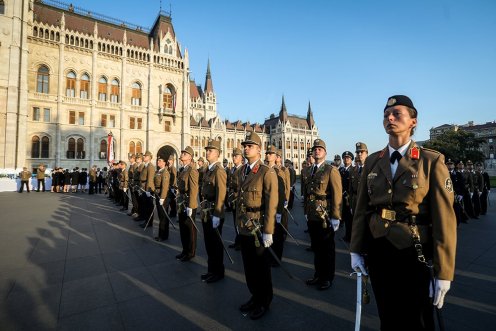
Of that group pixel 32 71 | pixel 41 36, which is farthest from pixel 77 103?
pixel 41 36

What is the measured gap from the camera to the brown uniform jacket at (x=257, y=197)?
11.7ft

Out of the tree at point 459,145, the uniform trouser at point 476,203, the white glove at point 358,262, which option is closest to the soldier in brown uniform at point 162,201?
the white glove at point 358,262

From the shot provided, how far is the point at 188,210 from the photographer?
5.43 meters

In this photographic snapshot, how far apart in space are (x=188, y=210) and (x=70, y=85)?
118 ft

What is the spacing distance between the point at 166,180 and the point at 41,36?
35769 millimetres

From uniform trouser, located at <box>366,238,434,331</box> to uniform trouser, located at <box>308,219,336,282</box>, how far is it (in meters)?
2.21

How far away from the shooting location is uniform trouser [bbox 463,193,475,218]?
10.3 m

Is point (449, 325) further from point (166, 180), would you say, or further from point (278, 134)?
point (278, 134)

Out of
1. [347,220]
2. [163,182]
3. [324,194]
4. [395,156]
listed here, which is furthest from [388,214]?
[163,182]

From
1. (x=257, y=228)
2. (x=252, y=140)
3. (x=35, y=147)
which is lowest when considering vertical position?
(x=257, y=228)

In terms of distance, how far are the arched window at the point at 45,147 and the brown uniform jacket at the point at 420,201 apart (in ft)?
124

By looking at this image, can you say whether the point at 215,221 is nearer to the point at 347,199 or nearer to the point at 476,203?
the point at 347,199

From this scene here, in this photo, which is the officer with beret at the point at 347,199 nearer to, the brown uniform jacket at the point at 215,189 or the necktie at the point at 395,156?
the brown uniform jacket at the point at 215,189

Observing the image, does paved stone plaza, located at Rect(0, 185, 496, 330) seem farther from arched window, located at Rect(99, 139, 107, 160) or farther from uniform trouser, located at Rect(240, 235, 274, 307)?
arched window, located at Rect(99, 139, 107, 160)
